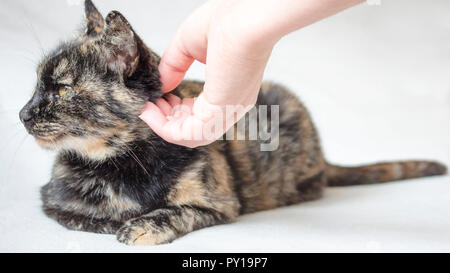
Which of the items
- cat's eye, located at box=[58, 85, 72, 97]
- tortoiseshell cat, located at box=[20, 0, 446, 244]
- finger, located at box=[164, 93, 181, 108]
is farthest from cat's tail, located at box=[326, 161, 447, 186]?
cat's eye, located at box=[58, 85, 72, 97]

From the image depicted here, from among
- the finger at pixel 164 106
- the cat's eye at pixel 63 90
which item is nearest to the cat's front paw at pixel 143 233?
the finger at pixel 164 106

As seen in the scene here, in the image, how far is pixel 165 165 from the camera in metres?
1.78

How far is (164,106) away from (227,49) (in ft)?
1.45

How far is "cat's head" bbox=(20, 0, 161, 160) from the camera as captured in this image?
1642mm

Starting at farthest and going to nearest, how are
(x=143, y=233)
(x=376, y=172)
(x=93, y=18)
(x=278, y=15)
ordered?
(x=376, y=172) → (x=93, y=18) → (x=143, y=233) → (x=278, y=15)

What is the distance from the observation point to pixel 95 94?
5.48 ft

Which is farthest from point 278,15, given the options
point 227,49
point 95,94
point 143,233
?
point 143,233

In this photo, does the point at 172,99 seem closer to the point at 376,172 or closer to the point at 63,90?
the point at 63,90

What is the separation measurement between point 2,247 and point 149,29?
5.45 feet

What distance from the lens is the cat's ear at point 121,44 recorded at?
5.18 ft

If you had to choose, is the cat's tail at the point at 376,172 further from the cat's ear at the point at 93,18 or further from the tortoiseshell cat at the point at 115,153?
the cat's ear at the point at 93,18

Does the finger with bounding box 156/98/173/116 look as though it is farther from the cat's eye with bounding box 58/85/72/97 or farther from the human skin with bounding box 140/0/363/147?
the cat's eye with bounding box 58/85/72/97

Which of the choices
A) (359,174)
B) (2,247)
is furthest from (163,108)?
(359,174)

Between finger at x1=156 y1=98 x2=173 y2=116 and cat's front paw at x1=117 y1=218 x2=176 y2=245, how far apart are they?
1.19 ft
